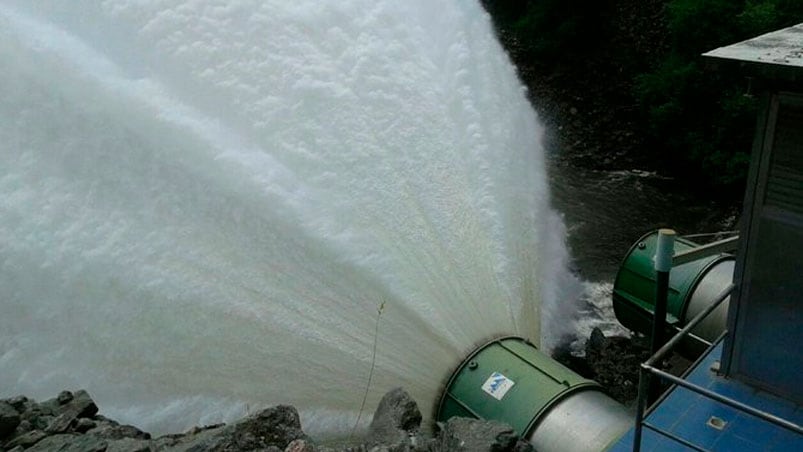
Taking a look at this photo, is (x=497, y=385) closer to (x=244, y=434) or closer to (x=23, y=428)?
(x=244, y=434)

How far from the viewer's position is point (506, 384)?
6.79m

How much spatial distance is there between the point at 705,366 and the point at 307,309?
3926 mm

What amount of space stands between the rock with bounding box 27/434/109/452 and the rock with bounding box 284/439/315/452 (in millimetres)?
1503

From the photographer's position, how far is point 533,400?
6520 millimetres

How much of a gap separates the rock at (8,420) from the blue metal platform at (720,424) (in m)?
4.82

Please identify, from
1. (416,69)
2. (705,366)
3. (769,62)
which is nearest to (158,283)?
(416,69)

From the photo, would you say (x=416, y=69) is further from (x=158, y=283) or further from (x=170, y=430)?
(x=170, y=430)

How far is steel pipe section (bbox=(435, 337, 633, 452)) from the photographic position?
242 inches

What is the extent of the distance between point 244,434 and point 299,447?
43 cm

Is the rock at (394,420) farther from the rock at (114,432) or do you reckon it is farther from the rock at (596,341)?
the rock at (596,341)

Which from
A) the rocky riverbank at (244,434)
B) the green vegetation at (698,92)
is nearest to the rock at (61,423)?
the rocky riverbank at (244,434)

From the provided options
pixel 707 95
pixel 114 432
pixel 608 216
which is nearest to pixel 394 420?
pixel 114 432

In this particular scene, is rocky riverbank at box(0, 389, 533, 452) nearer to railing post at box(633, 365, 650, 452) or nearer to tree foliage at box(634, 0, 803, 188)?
railing post at box(633, 365, 650, 452)

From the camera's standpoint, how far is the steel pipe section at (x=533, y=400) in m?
6.14
